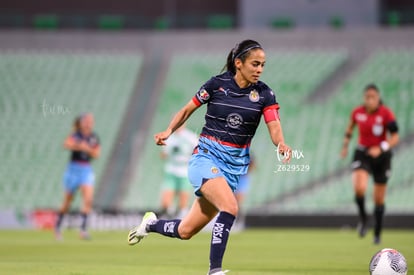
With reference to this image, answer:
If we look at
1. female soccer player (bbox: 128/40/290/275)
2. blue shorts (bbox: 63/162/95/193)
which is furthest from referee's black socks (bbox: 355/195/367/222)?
female soccer player (bbox: 128/40/290/275)

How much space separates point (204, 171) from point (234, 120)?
0.59 metres

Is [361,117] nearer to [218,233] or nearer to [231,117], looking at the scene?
[231,117]

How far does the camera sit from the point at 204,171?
31.9 feet

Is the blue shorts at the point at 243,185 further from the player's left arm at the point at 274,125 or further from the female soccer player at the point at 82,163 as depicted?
the player's left arm at the point at 274,125

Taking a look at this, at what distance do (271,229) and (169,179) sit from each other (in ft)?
13.1

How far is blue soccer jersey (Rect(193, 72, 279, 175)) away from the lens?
9.82 metres

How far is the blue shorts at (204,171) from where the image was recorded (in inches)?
381

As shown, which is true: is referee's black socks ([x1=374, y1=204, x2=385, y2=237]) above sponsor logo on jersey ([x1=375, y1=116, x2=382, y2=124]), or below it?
below

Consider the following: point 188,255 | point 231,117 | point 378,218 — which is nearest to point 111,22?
point 378,218

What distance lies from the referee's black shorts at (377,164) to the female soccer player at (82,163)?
526cm

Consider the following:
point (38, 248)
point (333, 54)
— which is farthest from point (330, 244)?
point (333, 54)

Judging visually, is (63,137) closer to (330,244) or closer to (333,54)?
(333,54)

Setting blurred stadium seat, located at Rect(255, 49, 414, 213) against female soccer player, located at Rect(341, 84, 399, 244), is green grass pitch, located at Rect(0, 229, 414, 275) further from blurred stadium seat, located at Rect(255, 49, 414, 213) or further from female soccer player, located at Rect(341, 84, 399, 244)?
blurred stadium seat, located at Rect(255, 49, 414, 213)

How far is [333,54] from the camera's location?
3195cm
